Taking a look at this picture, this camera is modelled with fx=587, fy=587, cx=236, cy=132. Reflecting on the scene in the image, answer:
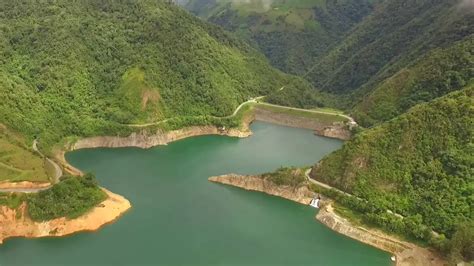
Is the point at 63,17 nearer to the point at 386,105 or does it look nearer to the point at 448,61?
the point at 386,105

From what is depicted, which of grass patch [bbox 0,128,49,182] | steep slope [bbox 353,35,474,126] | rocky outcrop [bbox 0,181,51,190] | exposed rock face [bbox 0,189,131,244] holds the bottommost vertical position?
exposed rock face [bbox 0,189,131,244]

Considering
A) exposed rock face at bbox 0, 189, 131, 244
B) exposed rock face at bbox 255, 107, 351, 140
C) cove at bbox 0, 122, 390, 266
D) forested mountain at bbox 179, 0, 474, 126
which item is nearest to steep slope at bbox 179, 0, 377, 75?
forested mountain at bbox 179, 0, 474, 126

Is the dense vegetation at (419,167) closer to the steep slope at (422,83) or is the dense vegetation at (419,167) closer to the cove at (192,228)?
the cove at (192,228)

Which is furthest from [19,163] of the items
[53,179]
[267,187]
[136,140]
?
[267,187]

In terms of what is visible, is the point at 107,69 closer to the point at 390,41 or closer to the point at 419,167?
the point at 419,167

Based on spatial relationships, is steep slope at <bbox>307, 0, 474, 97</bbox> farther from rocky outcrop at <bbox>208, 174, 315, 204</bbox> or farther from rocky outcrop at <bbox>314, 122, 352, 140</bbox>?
rocky outcrop at <bbox>208, 174, 315, 204</bbox>
